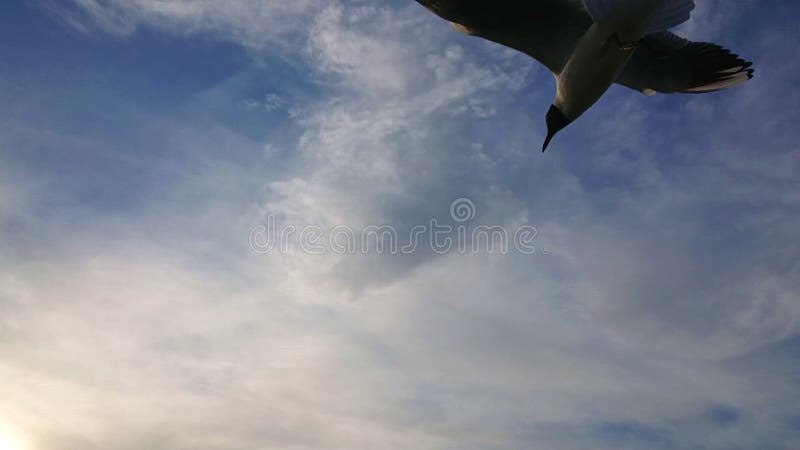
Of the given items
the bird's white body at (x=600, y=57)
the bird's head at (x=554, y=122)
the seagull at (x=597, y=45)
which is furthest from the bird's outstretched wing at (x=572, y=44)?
the bird's head at (x=554, y=122)

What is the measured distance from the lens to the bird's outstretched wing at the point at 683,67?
1316cm

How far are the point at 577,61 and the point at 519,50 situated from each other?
1.71 meters

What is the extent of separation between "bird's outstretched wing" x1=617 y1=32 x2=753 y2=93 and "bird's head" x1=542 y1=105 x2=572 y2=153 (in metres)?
1.49

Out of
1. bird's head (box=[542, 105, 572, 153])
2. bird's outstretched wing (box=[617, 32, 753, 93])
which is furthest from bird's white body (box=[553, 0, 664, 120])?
bird's outstretched wing (box=[617, 32, 753, 93])

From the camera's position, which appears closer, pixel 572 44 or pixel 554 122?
pixel 572 44

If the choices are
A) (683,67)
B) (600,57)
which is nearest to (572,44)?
(600,57)

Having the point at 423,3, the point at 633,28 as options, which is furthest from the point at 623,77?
the point at 423,3

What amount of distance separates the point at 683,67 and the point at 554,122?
110 inches

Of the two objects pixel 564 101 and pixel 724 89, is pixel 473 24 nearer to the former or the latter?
pixel 564 101

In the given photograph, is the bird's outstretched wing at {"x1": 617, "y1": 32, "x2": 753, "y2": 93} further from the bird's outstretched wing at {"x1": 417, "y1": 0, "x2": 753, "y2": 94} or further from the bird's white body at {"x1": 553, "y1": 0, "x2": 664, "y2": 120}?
the bird's white body at {"x1": 553, "y1": 0, "x2": 664, "y2": 120}

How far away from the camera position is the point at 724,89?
45.9 feet

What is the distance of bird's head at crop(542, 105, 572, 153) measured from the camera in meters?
14.0

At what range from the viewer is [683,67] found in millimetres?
13656

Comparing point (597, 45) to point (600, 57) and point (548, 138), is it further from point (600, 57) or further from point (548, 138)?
point (548, 138)
